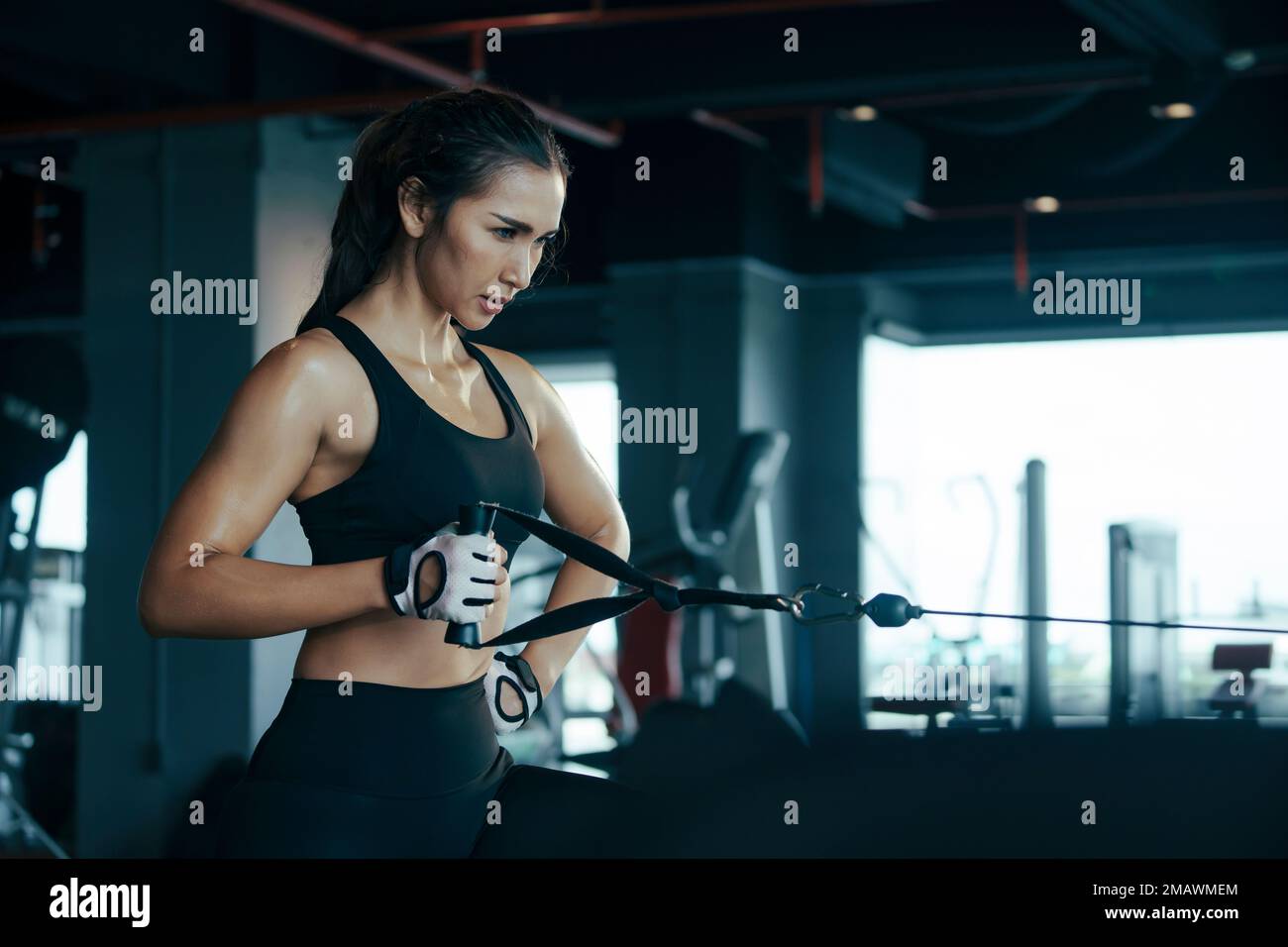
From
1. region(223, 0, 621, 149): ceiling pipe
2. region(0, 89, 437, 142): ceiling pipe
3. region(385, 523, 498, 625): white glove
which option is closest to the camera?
region(385, 523, 498, 625): white glove

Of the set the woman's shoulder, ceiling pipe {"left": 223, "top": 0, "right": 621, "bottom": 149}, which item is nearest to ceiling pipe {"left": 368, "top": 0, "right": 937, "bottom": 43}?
ceiling pipe {"left": 223, "top": 0, "right": 621, "bottom": 149}

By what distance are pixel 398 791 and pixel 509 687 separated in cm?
19

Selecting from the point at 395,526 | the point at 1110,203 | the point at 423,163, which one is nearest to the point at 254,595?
the point at 395,526

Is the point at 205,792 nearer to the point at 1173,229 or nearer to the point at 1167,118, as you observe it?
the point at 1167,118

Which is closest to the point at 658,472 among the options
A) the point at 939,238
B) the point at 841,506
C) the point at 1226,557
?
the point at 841,506

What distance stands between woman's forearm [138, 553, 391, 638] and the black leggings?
16cm

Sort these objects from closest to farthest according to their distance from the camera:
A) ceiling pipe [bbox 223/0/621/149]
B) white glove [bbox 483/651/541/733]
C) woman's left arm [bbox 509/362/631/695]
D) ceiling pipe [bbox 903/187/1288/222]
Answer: white glove [bbox 483/651/541/733], woman's left arm [bbox 509/362/631/695], ceiling pipe [bbox 223/0/621/149], ceiling pipe [bbox 903/187/1288/222]

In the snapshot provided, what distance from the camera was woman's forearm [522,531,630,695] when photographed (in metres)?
1.78

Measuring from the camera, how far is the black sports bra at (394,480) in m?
1.53

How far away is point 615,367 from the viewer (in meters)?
7.82

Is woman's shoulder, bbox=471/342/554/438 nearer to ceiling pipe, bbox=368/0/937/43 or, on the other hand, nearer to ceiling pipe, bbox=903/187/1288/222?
ceiling pipe, bbox=368/0/937/43

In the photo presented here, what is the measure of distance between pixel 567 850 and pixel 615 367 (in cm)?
625

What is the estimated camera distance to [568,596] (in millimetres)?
1829

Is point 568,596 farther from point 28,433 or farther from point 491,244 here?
point 28,433
